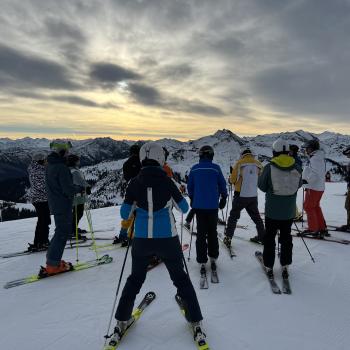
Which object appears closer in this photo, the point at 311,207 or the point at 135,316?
the point at 135,316

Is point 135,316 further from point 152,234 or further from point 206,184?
point 206,184

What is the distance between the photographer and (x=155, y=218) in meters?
4.37

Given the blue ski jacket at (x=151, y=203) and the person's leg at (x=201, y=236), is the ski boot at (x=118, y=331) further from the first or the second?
the person's leg at (x=201, y=236)

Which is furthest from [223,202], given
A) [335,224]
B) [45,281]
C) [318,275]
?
[335,224]

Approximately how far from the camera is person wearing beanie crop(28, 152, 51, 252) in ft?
29.0

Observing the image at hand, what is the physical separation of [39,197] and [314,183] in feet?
25.9

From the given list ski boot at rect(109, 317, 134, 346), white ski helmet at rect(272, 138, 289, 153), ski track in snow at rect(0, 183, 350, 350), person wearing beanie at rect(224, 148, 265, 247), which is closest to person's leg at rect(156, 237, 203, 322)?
ski track in snow at rect(0, 183, 350, 350)

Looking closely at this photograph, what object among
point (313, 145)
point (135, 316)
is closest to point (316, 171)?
point (313, 145)

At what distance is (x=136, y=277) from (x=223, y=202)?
2.97m

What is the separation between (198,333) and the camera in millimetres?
4383

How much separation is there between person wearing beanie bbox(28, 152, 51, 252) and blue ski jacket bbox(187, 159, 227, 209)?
4530 millimetres

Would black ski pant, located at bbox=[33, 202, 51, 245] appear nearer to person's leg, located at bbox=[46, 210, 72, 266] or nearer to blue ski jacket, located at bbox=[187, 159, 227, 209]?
person's leg, located at bbox=[46, 210, 72, 266]

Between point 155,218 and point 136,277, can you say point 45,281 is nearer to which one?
point 136,277

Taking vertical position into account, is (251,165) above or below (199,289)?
above
